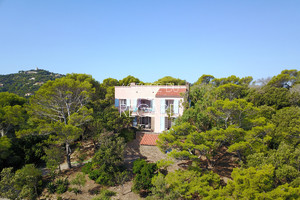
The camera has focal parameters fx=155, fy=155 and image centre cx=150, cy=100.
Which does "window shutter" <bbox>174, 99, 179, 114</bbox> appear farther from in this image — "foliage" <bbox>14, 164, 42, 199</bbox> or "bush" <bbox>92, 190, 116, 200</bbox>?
"foliage" <bbox>14, 164, 42, 199</bbox>

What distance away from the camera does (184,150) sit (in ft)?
56.7

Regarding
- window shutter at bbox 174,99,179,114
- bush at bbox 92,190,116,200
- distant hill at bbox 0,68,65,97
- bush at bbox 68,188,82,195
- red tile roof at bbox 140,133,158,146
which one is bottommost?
bush at bbox 68,188,82,195

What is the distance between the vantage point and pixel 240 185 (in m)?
13.0

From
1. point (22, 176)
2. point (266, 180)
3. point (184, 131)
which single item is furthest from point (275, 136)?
point (22, 176)

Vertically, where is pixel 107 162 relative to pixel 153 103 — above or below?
below

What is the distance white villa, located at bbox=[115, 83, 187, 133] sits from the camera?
24438 mm

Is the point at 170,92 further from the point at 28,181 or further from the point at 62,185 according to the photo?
the point at 28,181

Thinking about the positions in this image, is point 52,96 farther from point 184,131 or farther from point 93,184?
point 184,131

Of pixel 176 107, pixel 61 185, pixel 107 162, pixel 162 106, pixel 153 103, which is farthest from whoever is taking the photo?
pixel 153 103

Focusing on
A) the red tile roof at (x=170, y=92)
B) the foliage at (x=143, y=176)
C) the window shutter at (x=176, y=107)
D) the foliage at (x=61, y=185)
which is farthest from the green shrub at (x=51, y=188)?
the window shutter at (x=176, y=107)

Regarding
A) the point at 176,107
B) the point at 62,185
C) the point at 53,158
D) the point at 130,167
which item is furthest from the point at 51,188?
the point at 176,107

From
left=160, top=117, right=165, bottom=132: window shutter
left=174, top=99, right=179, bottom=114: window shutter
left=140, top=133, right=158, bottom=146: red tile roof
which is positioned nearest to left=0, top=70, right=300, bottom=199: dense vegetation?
left=174, top=99, right=179, bottom=114: window shutter

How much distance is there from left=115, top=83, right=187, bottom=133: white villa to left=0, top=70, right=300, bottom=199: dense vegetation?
232 cm

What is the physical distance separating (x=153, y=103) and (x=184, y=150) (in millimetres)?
11268
